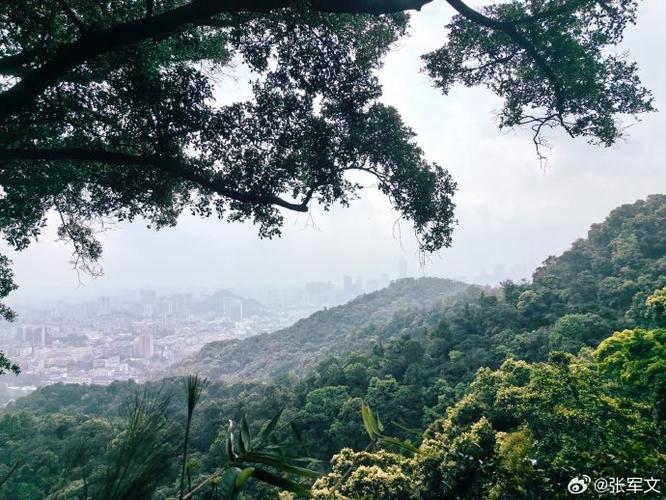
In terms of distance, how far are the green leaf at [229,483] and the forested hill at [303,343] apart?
171ft

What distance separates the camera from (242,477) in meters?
0.88

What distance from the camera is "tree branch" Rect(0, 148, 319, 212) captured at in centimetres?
285

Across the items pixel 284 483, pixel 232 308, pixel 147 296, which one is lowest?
pixel 232 308

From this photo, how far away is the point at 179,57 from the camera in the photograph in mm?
4125

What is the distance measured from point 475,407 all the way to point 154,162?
1274 centimetres

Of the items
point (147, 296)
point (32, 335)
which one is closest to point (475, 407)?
point (32, 335)

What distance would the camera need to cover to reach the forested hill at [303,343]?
6100 centimetres

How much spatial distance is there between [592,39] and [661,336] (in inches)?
492

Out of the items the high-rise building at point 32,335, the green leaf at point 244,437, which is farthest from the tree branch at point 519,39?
the high-rise building at point 32,335

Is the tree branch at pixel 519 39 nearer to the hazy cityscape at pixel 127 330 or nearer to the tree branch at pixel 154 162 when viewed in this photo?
the tree branch at pixel 154 162

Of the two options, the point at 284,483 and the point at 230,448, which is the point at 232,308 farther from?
the point at 284,483

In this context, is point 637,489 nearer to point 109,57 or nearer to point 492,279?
point 109,57

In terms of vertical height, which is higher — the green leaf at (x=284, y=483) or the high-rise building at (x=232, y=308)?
the green leaf at (x=284, y=483)

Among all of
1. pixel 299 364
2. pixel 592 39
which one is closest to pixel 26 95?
pixel 592 39
